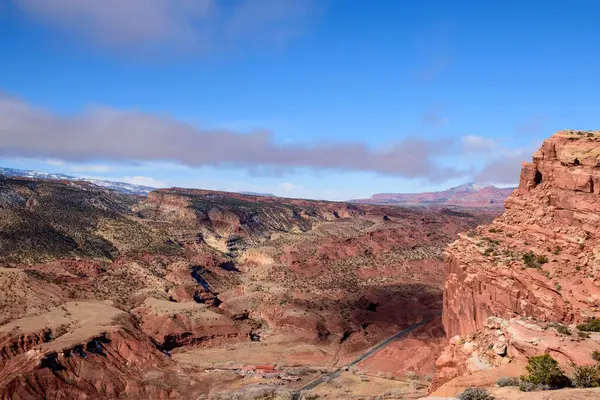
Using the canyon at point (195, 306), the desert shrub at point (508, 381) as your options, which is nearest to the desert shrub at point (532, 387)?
the desert shrub at point (508, 381)

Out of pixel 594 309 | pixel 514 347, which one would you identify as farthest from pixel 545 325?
pixel 594 309

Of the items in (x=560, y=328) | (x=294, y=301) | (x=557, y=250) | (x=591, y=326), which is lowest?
(x=294, y=301)

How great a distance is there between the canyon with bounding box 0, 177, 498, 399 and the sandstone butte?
13.5 metres

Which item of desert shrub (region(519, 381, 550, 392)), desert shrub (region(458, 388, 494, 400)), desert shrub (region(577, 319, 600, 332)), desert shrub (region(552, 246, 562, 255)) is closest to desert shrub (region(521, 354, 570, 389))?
desert shrub (region(519, 381, 550, 392))

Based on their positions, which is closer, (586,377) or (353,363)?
(586,377)

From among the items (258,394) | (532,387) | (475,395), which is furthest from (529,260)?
(258,394)

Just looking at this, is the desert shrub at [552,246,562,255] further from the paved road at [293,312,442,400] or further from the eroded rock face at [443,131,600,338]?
the paved road at [293,312,442,400]

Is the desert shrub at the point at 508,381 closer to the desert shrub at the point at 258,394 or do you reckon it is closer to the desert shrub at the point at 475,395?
the desert shrub at the point at 475,395

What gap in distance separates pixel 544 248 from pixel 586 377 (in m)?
16.0

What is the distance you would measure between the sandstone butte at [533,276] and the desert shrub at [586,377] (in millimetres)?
1279

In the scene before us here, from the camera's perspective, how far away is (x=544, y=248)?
111ft

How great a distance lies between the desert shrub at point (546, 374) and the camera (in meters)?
19.5

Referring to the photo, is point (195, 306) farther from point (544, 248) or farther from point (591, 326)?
point (591, 326)

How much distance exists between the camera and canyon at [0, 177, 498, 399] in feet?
163
